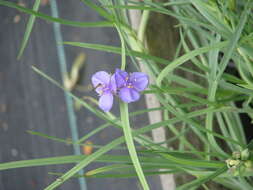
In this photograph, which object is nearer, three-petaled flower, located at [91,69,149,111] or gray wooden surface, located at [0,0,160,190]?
three-petaled flower, located at [91,69,149,111]

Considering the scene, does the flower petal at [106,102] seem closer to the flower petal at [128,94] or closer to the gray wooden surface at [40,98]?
the flower petal at [128,94]

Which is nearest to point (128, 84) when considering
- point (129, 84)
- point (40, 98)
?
point (129, 84)

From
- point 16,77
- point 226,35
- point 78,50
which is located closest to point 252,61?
point 226,35

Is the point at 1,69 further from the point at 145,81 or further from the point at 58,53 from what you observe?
the point at 145,81

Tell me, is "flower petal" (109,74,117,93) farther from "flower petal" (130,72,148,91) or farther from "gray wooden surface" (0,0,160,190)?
"gray wooden surface" (0,0,160,190)

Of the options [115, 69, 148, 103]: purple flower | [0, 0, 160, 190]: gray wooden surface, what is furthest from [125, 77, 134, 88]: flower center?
[0, 0, 160, 190]: gray wooden surface

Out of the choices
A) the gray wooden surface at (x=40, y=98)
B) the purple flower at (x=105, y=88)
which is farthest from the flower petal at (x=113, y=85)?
the gray wooden surface at (x=40, y=98)

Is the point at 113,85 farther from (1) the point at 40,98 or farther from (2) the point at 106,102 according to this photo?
(1) the point at 40,98
